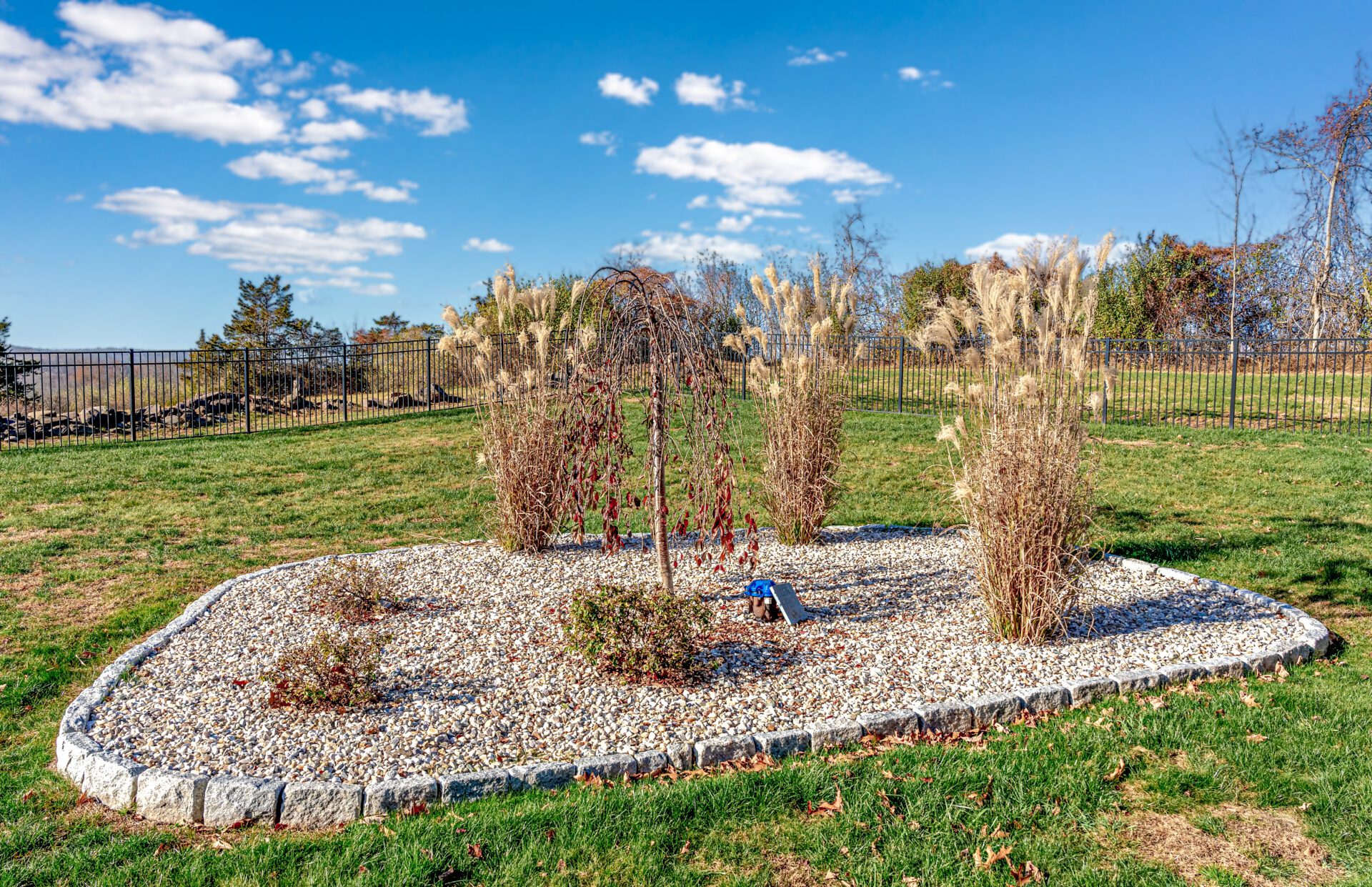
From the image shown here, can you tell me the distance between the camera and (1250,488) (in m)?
8.83

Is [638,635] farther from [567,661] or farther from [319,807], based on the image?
[319,807]

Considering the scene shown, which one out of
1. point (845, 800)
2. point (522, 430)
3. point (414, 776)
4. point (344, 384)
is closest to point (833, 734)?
point (845, 800)

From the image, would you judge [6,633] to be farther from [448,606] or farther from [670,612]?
[670,612]

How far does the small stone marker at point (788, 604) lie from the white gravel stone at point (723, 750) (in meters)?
1.41

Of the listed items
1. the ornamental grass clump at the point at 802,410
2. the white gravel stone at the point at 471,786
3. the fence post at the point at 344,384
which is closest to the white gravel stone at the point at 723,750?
the white gravel stone at the point at 471,786

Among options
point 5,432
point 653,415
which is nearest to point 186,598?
point 653,415

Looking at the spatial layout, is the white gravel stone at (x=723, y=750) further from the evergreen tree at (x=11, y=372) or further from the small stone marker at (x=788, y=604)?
the evergreen tree at (x=11, y=372)

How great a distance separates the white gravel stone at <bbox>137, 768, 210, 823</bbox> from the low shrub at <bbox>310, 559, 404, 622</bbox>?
5.61 ft

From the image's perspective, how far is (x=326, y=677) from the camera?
3900 mm

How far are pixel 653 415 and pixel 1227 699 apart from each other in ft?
10.4

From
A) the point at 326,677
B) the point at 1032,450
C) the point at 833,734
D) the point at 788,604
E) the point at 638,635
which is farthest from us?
the point at 788,604

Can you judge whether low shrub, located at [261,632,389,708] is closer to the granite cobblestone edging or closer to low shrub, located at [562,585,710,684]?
the granite cobblestone edging

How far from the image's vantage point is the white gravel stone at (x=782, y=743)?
11.5ft

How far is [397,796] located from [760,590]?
240 cm
